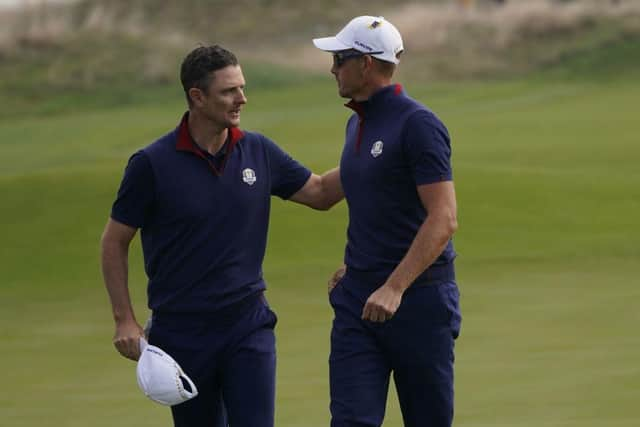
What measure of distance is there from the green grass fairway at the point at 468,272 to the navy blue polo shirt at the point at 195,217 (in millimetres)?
2043

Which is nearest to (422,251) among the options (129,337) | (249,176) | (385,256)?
(385,256)

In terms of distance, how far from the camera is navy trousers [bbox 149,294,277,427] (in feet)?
19.5

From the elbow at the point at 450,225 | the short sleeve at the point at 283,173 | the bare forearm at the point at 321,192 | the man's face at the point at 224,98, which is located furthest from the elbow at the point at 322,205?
the elbow at the point at 450,225

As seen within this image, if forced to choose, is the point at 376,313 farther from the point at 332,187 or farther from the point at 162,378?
the point at 332,187

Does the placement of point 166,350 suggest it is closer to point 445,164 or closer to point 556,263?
point 445,164

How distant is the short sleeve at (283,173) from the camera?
6.29 metres

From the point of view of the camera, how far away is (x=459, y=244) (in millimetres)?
15531

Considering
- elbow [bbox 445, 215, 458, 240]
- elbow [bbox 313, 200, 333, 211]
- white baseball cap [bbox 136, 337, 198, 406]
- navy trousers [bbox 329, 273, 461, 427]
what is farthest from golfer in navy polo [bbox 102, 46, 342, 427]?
elbow [bbox 445, 215, 458, 240]

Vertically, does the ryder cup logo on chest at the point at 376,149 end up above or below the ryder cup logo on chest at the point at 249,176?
above

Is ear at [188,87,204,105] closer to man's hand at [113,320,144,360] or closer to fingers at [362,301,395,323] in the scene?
man's hand at [113,320,144,360]

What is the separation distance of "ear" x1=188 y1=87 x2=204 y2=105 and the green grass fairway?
242 centimetres

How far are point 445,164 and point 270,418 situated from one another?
116 centimetres

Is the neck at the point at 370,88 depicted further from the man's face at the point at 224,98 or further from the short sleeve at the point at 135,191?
the short sleeve at the point at 135,191

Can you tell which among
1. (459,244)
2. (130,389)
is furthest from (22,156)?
(130,389)
